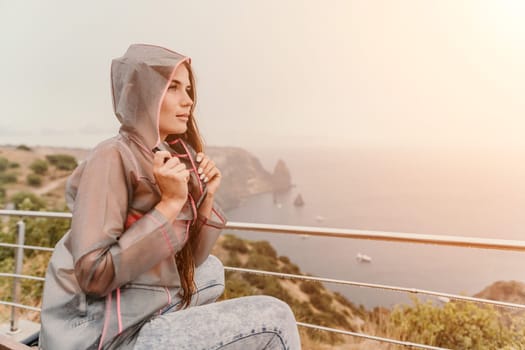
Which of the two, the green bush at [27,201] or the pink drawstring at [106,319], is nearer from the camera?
the pink drawstring at [106,319]

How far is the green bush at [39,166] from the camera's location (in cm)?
759

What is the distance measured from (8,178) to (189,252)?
8799 millimetres

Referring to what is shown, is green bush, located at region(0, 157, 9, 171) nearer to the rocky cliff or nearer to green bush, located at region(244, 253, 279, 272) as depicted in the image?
the rocky cliff

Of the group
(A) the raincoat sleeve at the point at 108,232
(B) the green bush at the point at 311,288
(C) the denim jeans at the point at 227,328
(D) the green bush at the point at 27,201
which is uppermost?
(A) the raincoat sleeve at the point at 108,232

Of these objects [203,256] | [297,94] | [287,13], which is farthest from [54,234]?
[203,256]

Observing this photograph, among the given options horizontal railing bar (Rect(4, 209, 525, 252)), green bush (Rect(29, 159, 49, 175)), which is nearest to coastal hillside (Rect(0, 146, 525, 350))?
green bush (Rect(29, 159, 49, 175))

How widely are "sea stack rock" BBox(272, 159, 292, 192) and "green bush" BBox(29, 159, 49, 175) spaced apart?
181 inches

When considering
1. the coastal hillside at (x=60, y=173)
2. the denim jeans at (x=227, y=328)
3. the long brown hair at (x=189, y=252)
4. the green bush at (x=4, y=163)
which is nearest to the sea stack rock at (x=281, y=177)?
the coastal hillside at (x=60, y=173)

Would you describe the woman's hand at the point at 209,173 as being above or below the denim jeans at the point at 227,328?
above

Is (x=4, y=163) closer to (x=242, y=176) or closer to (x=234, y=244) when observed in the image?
(x=242, y=176)

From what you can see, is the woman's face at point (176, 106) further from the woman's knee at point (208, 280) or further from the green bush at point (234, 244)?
the green bush at point (234, 244)

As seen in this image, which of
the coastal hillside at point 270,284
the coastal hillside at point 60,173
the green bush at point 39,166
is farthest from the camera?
the green bush at point 39,166

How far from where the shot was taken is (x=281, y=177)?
28.4ft

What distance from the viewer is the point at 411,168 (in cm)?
772
